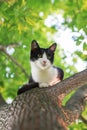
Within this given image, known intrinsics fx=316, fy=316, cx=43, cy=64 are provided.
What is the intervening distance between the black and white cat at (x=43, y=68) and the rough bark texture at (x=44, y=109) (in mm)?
1088

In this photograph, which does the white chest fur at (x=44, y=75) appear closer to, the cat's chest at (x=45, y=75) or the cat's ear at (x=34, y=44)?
the cat's chest at (x=45, y=75)

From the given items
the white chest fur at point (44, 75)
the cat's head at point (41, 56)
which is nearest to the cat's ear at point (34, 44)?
the cat's head at point (41, 56)

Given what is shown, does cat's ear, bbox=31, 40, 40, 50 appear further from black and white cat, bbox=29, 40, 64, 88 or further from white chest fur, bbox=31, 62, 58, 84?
white chest fur, bbox=31, 62, 58, 84

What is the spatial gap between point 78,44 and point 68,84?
1.45m

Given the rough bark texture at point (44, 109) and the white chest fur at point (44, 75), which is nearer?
the rough bark texture at point (44, 109)

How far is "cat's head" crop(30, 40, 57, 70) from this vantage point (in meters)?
5.91

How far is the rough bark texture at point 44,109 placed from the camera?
2908mm

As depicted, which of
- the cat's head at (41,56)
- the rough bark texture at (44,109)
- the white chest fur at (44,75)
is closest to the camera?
the rough bark texture at (44,109)

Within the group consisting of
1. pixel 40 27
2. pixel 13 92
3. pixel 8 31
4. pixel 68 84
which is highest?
pixel 40 27

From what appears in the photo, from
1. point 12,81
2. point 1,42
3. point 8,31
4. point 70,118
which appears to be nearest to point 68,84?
point 70,118

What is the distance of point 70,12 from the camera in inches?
230

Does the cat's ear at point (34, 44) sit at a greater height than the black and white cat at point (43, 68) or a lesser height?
greater

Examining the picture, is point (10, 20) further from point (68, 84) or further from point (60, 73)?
point (68, 84)

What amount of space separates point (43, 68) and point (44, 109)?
2.69m
